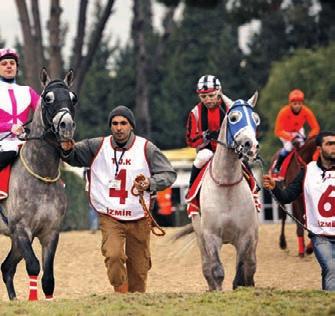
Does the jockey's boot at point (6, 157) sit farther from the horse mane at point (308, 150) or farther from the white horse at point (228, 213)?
the horse mane at point (308, 150)

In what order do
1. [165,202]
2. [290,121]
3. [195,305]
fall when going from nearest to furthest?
[195,305]
[290,121]
[165,202]

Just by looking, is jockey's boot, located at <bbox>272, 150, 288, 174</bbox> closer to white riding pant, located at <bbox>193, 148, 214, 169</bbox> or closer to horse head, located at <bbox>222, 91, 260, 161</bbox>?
white riding pant, located at <bbox>193, 148, 214, 169</bbox>

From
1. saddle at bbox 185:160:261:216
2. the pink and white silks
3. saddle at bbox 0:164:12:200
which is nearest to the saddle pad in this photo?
saddle at bbox 0:164:12:200

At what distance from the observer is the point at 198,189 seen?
43.4 feet

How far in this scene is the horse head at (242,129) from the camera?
1212 cm

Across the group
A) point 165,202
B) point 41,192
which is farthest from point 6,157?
point 165,202

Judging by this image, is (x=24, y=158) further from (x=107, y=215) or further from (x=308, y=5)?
(x=308, y=5)

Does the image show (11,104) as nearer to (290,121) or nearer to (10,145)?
(10,145)

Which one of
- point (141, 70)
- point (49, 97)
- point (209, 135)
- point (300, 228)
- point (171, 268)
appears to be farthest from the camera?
point (141, 70)

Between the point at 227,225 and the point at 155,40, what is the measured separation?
48383mm

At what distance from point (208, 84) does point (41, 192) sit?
6.72ft

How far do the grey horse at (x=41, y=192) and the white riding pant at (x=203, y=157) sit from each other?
147cm

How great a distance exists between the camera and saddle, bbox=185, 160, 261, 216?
42.9ft

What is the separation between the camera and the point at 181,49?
194ft
